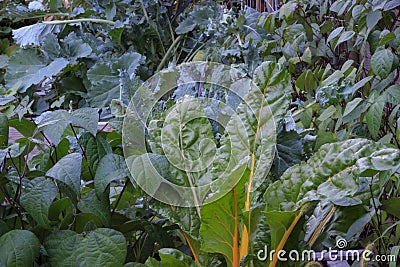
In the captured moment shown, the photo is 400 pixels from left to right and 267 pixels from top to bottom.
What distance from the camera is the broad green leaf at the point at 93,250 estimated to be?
24.0 inches

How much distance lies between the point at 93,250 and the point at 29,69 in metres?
1.98

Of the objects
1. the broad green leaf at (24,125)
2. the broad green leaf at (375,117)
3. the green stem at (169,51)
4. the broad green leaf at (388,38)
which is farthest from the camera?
the green stem at (169,51)

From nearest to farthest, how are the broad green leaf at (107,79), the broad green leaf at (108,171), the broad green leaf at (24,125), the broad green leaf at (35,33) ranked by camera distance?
the broad green leaf at (108,171) < the broad green leaf at (24,125) < the broad green leaf at (107,79) < the broad green leaf at (35,33)

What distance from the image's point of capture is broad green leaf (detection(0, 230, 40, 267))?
1.95 ft

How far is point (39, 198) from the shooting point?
0.63m

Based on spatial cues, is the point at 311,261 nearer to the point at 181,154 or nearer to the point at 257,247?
the point at 257,247

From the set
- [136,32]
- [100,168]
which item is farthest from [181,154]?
[136,32]

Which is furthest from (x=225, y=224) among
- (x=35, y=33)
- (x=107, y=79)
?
(x=35, y=33)

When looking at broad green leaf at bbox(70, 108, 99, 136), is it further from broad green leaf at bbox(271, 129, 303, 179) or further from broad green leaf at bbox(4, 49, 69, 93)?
broad green leaf at bbox(4, 49, 69, 93)

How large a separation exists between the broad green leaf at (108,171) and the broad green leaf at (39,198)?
0.18ft

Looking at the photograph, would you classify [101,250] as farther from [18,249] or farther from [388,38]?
[388,38]

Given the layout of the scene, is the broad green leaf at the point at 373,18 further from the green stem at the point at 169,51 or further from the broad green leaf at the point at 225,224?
the green stem at the point at 169,51

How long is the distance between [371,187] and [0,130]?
1.64 ft

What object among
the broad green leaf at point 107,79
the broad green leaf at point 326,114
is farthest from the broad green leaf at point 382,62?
the broad green leaf at point 107,79
